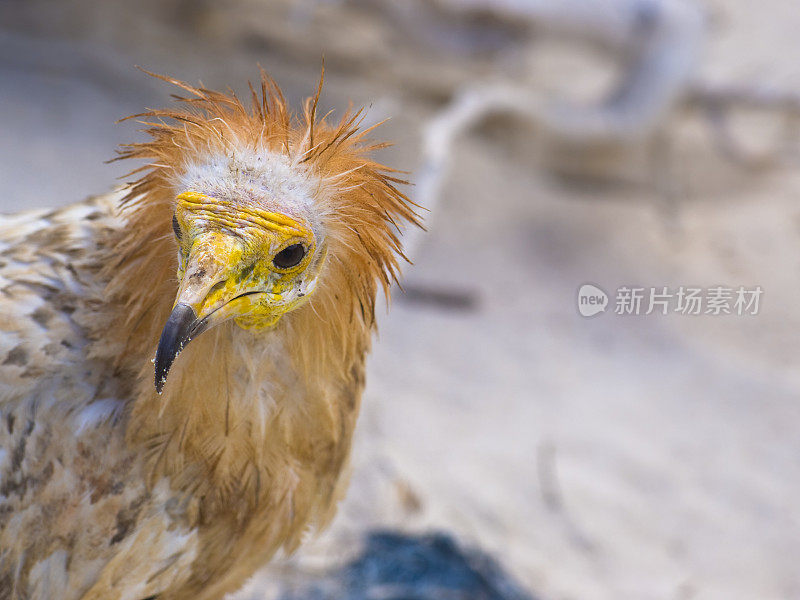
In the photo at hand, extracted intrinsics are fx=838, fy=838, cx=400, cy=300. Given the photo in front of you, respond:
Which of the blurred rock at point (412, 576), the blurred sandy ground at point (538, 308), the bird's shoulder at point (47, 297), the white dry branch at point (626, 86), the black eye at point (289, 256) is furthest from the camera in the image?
the white dry branch at point (626, 86)

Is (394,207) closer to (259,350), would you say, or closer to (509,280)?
(259,350)

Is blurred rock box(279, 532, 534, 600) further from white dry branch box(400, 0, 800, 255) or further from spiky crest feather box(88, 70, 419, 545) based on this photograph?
white dry branch box(400, 0, 800, 255)

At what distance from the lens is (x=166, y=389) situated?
6.07 ft

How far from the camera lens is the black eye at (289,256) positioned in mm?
1635

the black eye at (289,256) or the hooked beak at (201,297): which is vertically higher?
the black eye at (289,256)

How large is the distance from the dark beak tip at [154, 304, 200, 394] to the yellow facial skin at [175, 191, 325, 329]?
0.02 meters

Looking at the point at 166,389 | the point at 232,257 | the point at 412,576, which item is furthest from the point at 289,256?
the point at 412,576

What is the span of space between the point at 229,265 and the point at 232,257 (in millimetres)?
16

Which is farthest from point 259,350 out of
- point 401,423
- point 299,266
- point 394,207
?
point 401,423

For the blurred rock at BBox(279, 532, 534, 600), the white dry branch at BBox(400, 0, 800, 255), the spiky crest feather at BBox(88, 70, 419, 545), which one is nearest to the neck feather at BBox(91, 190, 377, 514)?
the spiky crest feather at BBox(88, 70, 419, 545)

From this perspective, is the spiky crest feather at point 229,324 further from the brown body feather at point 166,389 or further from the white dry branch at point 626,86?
the white dry branch at point 626,86

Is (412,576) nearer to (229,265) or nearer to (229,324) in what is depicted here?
(229,324)

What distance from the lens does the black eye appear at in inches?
64.4

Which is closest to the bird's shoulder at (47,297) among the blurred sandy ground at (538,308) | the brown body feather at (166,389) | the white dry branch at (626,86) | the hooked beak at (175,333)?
the brown body feather at (166,389)
